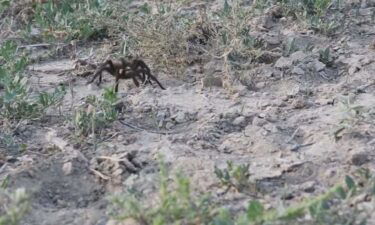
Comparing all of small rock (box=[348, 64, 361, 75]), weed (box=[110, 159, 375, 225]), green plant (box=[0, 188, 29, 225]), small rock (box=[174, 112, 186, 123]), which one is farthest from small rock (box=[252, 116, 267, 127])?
green plant (box=[0, 188, 29, 225])

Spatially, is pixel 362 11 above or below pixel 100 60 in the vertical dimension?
above

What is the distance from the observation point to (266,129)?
3299 mm

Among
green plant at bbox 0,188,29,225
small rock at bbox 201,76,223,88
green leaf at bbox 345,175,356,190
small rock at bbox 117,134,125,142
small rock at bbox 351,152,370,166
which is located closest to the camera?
green plant at bbox 0,188,29,225

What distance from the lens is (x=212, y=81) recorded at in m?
3.75

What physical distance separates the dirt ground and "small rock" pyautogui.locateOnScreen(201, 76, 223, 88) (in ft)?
0.03

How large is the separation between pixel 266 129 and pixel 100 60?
1.12 metres

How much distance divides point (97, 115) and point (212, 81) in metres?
0.65

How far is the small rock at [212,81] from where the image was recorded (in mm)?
3742

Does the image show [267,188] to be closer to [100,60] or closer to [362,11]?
[100,60]

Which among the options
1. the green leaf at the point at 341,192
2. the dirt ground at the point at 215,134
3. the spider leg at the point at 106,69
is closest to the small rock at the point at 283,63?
the dirt ground at the point at 215,134

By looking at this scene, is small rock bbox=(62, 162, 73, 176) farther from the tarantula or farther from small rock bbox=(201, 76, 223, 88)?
small rock bbox=(201, 76, 223, 88)

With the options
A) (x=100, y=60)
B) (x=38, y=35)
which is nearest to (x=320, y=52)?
(x=100, y=60)

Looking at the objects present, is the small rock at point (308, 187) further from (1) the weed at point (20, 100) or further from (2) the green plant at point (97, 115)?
(1) the weed at point (20, 100)

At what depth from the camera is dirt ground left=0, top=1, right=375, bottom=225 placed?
290 centimetres
